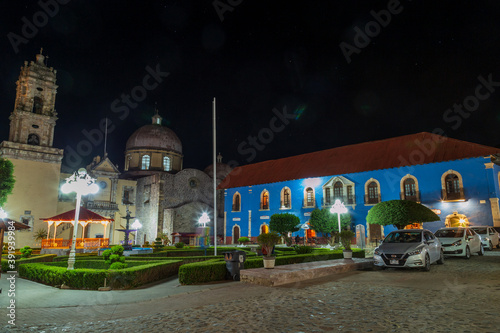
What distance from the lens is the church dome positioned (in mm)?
46350

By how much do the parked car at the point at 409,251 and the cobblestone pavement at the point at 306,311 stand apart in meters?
2.22

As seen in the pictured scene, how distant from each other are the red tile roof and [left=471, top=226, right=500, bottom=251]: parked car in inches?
282

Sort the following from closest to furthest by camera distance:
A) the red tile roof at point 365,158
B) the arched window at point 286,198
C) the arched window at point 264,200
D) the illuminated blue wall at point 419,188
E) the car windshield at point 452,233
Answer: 1. the car windshield at point 452,233
2. the illuminated blue wall at point 419,188
3. the red tile roof at point 365,158
4. the arched window at point 286,198
5. the arched window at point 264,200

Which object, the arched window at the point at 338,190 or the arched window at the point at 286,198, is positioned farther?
the arched window at the point at 286,198

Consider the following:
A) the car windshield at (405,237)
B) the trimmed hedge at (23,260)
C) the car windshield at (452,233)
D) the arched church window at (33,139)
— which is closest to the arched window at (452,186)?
the car windshield at (452,233)

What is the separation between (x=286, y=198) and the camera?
3716cm

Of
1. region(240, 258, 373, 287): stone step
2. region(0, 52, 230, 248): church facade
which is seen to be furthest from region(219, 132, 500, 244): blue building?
region(240, 258, 373, 287): stone step

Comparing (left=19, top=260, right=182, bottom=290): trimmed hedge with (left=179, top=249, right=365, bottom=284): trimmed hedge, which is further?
(left=179, top=249, right=365, bottom=284): trimmed hedge

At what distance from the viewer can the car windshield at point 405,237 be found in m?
12.2

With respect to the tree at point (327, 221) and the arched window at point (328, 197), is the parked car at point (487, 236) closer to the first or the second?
the tree at point (327, 221)

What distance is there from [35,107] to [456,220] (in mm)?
42396

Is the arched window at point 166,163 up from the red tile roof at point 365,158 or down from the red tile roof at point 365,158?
up

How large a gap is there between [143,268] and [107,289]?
1.21m

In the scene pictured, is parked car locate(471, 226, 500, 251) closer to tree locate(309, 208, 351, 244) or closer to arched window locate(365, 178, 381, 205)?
arched window locate(365, 178, 381, 205)
